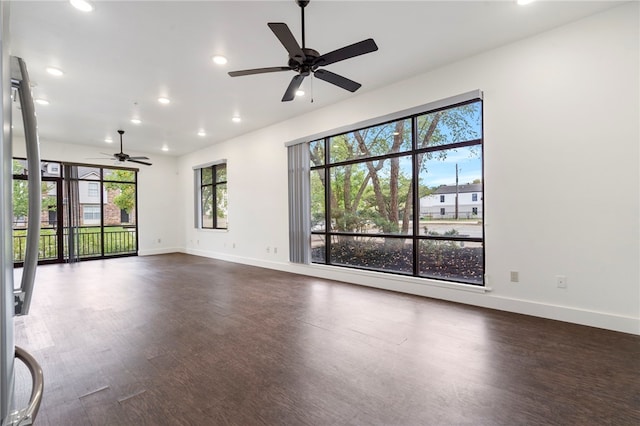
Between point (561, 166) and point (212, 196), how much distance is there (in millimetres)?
8085

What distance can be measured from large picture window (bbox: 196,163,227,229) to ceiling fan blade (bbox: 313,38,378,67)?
618 cm

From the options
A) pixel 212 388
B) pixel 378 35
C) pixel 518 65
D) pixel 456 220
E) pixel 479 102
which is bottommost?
pixel 212 388

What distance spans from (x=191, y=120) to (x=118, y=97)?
147 centimetres

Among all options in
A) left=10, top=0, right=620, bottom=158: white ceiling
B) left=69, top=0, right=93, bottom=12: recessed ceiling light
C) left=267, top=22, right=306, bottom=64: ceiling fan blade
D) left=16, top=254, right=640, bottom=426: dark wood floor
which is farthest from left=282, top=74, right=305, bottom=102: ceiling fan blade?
left=16, top=254, right=640, bottom=426: dark wood floor

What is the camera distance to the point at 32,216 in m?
0.84

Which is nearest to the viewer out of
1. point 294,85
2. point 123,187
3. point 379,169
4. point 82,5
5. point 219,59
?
point 82,5

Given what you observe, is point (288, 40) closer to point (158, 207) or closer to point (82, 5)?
point (82, 5)

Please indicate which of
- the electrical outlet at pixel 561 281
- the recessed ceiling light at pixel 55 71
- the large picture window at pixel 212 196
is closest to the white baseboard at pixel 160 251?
the large picture window at pixel 212 196

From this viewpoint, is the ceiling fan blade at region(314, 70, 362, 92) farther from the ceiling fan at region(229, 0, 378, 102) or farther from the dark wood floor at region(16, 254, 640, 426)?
the dark wood floor at region(16, 254, 640, 426)

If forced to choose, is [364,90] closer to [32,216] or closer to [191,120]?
[191,120]

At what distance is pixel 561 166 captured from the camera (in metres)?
3.38

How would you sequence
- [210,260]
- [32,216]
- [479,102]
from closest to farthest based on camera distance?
[32,216] < [479,102] < [210,260]

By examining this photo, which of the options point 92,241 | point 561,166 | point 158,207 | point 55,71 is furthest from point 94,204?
point 561,166

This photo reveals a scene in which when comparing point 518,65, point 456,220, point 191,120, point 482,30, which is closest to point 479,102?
point 518,65
